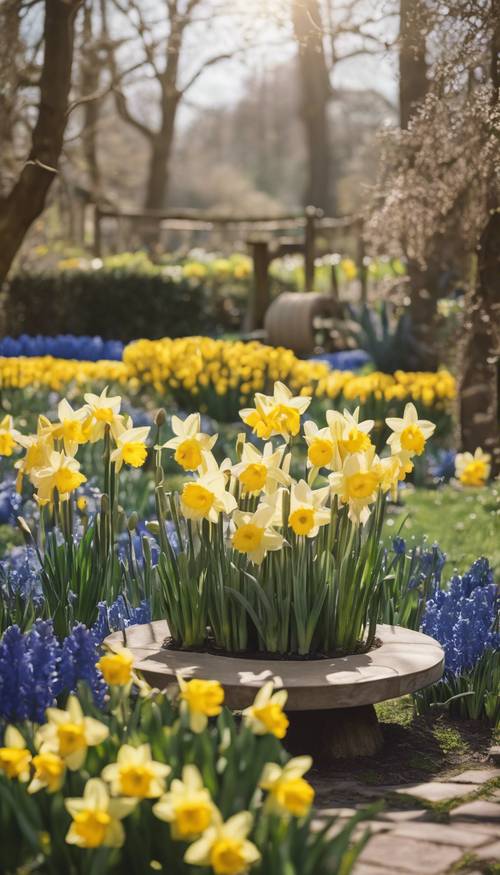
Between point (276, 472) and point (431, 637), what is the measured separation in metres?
0.82

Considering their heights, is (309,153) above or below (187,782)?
above

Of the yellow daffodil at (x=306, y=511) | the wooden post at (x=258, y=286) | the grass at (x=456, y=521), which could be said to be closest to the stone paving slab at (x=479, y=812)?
the yellow daffodil at (x=306, y=511)

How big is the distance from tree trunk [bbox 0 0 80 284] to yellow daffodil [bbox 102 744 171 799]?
3.17 m

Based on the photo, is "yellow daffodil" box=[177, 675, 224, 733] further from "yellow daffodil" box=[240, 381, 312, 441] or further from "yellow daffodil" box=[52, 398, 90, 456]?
"yellow daffodil" box=[52, 398, 90, 456]

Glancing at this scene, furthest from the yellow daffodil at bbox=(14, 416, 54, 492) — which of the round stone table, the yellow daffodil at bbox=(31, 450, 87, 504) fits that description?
the round stone table

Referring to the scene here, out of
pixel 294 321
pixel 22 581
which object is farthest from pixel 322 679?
Result: pixel 294 321

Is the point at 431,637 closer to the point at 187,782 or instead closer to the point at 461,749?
the point at 461,749

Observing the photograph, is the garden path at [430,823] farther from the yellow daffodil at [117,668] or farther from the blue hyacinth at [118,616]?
the blue hyacinth at [118,616]

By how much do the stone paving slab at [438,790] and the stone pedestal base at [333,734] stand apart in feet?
0.93

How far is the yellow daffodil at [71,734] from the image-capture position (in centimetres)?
219

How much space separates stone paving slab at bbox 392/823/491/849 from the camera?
2.49 m

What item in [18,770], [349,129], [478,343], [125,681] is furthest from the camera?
[349,129]

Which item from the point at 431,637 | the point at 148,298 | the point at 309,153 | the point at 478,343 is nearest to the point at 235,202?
the point at 309,153

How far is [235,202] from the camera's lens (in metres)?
44.2
